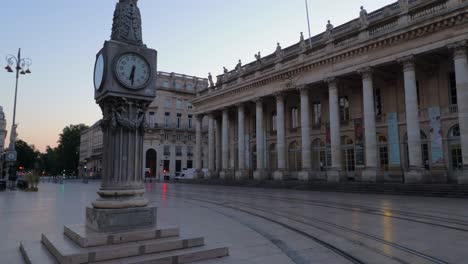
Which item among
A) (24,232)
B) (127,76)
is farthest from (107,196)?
(24,232)

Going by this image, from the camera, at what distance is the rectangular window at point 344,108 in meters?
33.8

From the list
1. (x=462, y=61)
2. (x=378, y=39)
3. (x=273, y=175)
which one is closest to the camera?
(x=462, y=61)

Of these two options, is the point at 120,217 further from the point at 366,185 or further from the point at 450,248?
the point at 366,185

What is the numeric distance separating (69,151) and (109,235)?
11674cm

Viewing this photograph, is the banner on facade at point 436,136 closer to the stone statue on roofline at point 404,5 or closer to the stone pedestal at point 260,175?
the stone statue on roofline at point 404,5

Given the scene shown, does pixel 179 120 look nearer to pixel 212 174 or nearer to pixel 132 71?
pixel 212 174

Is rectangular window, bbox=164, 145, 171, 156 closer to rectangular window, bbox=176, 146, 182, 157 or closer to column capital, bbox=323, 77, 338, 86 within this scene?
rectangular window, bbox=176, 146, 182, 157

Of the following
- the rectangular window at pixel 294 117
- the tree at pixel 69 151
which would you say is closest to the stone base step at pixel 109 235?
the rectangular window at pixel 294 117

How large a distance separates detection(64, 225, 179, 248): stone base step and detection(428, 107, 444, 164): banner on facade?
23.5 metres

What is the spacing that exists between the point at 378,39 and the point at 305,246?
23.1 m

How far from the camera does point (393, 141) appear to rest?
28188 millimetres

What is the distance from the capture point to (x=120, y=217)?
637 centimetres

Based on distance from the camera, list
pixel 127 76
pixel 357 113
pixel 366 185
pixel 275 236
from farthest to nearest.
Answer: pixel 357 113 → pixel 366 185 → pixel 275 236 → pixel 127 76

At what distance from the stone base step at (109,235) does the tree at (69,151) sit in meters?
115
